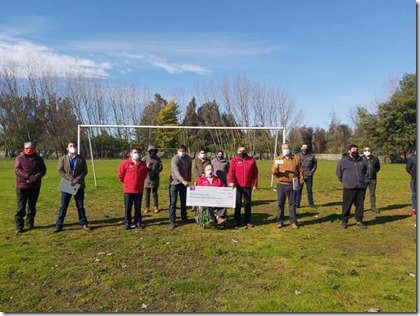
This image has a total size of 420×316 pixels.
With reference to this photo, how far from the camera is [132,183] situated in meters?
8.50

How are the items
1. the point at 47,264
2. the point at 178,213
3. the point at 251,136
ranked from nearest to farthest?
the point at 47,264, the point at 178,213, the point at 251,136

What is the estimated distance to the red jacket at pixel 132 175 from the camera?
27.9 ft

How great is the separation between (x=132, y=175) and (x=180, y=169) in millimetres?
1332

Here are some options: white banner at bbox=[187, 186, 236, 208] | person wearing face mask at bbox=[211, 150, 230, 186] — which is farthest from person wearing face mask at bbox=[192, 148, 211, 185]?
white banner at bbox=[187, 186, 236, 208]

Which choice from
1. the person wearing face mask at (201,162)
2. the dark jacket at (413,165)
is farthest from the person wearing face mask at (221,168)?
the dark jacket at (413,165)

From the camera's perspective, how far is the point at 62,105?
64.1 meters

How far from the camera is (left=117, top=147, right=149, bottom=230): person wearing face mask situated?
8.50 meters

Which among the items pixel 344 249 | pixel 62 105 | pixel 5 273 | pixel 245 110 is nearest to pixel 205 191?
pixel 344 249

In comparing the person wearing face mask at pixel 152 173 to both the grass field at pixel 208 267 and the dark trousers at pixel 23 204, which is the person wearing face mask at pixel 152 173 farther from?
the dark trousers at pixel 23 204

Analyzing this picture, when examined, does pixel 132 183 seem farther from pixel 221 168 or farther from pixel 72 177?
pixel 221 168

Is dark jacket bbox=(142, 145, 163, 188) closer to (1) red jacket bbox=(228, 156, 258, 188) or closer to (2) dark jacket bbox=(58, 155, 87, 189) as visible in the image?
(2) dark jacket bbox=(58, 155, 87, 189)

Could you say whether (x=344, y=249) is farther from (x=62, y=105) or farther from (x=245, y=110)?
(x=62, y=105)

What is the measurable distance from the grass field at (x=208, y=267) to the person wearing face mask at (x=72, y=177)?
29 centimetres

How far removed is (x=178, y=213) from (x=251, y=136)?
28149mm
